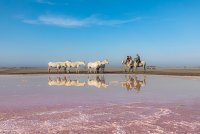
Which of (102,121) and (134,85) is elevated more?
(134,85)

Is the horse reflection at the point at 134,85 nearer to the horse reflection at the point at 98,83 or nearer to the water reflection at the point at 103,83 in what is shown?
the water reflection at the point at 103,83

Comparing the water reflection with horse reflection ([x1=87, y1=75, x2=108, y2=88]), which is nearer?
the water reflection

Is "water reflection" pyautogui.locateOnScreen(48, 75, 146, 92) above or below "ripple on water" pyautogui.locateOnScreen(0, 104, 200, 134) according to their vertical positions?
above

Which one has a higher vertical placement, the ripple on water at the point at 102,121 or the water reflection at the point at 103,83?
the water reflection at the point at 103,83

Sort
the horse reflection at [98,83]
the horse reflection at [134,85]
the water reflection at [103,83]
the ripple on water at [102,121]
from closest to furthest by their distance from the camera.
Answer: the ripple on water at [102,121] → the horse reflection at [134,85] → the water reflection at [103,83] → the horse reflection at [98,83]

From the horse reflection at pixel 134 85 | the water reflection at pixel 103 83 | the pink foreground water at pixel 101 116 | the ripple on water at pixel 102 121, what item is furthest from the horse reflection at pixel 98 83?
the ripple on water at pixel 102 121

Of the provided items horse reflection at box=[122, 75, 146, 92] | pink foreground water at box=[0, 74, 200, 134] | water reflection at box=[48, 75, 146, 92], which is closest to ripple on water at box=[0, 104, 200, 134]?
pink foreground water at box=[0, 74, 200, 134]

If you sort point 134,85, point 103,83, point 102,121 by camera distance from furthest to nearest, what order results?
1. point 103,83
2. point 134,85
3. point 102,121

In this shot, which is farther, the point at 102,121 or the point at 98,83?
the point at 98,83

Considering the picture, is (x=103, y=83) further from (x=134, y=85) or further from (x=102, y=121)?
(x=102, y=121)

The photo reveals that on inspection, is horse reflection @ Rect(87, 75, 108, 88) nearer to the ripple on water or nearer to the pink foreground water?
the pink foreground water

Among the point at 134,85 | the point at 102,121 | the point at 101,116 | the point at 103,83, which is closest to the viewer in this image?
the point at 102,121

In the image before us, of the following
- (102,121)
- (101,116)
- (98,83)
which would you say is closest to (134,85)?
(98,83)

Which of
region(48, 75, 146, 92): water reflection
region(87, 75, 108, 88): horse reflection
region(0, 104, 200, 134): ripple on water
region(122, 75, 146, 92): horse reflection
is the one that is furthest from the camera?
region(87, 75, 108, 88): horse reflection
